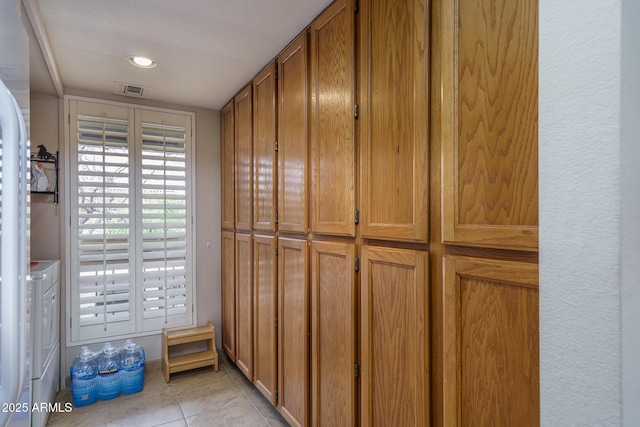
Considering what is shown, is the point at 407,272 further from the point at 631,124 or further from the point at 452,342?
the point at 631,124

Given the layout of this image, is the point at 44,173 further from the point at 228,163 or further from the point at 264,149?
the point at 264,149

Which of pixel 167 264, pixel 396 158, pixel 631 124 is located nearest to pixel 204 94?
pixel 167 264

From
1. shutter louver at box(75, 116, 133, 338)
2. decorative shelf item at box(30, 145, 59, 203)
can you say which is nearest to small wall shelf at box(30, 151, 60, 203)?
decorative shelf item at box(30, 145, 59, 203)

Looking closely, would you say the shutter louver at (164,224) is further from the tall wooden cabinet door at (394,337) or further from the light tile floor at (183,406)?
the tall wooden cabinet door at (394,337)

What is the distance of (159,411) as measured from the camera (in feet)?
8.05

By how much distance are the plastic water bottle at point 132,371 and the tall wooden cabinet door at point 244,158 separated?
1.33 m

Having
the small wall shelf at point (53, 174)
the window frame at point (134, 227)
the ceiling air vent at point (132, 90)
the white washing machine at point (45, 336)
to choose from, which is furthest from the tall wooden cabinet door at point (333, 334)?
the small wall shelf at point (53, 174)

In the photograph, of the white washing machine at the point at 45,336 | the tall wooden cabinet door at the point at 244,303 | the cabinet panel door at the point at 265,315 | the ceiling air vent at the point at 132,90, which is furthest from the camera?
the ceiling air vent at the point at 132,90

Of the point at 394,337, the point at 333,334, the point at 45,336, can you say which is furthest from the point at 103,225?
the point at 394,337

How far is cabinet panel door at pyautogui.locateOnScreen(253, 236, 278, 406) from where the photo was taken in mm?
2268

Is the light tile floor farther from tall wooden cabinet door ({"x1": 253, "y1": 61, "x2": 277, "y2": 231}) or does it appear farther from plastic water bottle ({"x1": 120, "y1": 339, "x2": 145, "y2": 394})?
tall wooden cabinet door ({"x1": 253, "y1": 61, "x2": 277, "y2": 231})

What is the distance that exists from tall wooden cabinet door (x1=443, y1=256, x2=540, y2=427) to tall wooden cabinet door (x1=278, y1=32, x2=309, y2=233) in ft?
3.32

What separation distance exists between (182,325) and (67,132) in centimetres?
196

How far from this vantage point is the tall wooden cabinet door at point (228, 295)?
3.06 m
